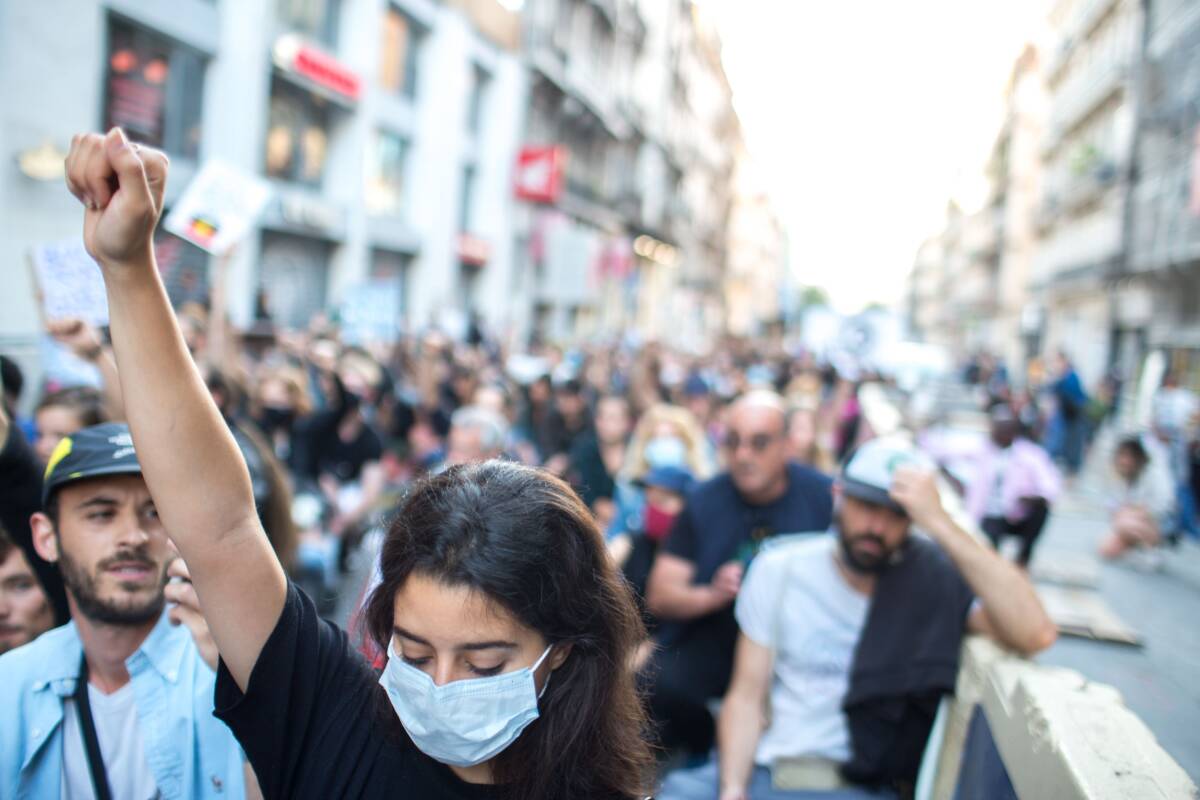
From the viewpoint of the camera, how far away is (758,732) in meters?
3.34

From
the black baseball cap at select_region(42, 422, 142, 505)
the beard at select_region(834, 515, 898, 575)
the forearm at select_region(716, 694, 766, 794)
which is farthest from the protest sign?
the black baseball cap at select_region(42, 422, 142, 505)

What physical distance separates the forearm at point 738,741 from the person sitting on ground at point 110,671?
1.67 metres

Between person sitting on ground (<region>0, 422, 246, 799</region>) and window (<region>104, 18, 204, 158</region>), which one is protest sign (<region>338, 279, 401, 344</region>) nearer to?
window (<region>104, 18, 204, 158</region>)

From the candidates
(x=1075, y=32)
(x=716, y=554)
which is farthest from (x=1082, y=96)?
(x=716, y=554)

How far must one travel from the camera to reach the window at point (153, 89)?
485 inches

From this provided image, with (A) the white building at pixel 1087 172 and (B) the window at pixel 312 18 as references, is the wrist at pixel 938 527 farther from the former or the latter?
(A) the white building at pixel 1087 172

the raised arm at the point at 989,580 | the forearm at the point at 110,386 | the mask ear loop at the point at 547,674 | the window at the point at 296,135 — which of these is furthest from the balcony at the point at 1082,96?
the mask ear loop at the point at 547,674

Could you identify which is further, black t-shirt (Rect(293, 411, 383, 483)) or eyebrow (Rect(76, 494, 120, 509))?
black t-shirt (Rect(293, 411, 383, 483))

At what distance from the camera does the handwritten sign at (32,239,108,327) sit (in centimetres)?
441

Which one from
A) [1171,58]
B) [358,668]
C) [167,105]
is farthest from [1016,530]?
[1171,58]

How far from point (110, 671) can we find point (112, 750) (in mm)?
186

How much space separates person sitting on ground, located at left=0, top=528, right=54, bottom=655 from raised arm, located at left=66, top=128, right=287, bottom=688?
139 cm

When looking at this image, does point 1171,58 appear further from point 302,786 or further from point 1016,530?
point 302,786

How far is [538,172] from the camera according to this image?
90.0 feet
